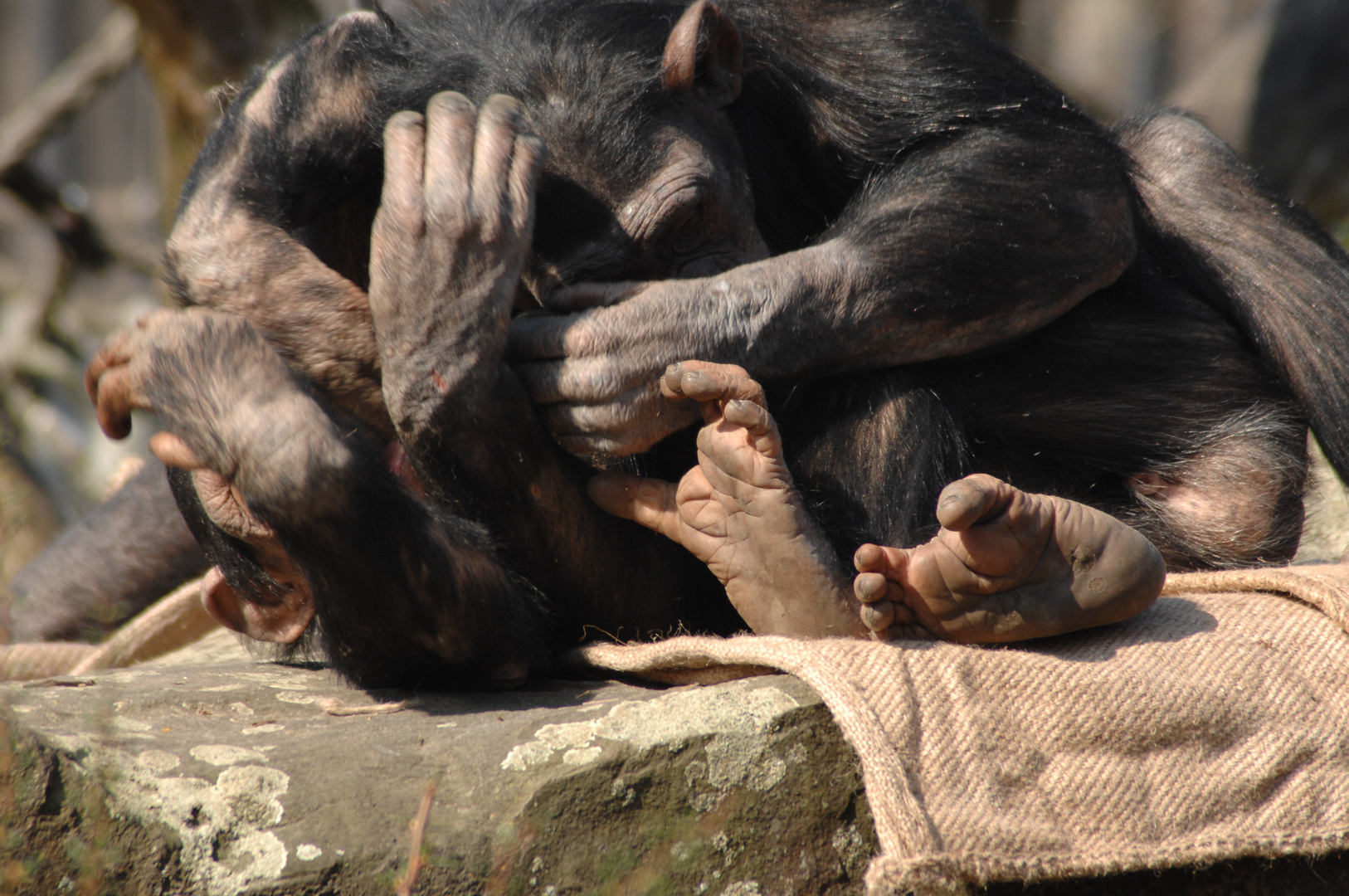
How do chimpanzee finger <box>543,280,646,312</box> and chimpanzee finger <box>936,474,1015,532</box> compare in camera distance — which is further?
chimpanzee finger <box>543,280,646,312</box>

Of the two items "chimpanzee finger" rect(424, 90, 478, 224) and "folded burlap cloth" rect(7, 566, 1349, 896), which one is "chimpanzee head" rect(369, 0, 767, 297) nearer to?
"chimpanzee finger" rect(424, 90, 478, 224)

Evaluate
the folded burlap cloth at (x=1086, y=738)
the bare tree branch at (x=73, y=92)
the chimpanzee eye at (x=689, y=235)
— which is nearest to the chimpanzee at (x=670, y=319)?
the chimpanzee eye at (x=689, y=235)

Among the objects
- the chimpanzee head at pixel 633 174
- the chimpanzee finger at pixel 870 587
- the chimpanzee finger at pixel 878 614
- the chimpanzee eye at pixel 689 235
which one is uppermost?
the chimpanzee head at pixel 633 174

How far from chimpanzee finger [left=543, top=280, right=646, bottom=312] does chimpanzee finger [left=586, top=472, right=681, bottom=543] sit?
0.35m

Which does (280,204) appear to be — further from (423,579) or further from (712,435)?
(712,435)

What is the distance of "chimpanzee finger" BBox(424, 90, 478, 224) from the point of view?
2.22 m

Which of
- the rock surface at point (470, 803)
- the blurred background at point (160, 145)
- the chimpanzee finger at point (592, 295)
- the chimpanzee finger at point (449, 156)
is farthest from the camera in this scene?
the blurred background at point (160, 145)

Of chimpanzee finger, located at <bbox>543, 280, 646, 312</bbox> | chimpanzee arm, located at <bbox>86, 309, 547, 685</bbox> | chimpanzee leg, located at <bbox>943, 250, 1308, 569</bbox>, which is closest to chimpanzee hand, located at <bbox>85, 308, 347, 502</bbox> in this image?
chimpanzee arm, located at <bbox>86, 309, 547, 685</bbox>

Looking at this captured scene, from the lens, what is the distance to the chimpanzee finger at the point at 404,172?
2240 millimetres

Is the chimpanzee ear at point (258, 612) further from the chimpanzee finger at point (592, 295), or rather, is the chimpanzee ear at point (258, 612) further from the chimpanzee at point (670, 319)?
the chimpanzee finger at point (592, 295)

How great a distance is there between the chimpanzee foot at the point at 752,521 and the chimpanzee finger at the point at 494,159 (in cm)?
45

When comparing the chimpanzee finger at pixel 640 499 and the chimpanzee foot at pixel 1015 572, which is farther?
the chimpanzee finger at pixel 640 499

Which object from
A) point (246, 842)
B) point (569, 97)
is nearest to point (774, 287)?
point (569, 97)

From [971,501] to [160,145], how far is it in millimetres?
7008
